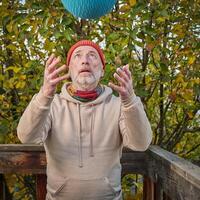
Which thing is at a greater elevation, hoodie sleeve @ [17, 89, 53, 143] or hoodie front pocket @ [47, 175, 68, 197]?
hoodie sleeve @ [17, 89, 53, 143]

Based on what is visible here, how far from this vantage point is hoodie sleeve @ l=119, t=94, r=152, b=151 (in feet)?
4.79

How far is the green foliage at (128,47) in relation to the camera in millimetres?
2107

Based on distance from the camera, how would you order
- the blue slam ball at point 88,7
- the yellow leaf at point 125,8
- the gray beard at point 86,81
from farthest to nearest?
the yellow leaf at point 125,8 → the gray beard at point 86,81 → the blue slam ball at point 88,7

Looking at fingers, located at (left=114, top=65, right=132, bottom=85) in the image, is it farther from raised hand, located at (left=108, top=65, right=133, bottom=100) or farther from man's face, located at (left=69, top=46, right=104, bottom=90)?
man's face, located at (left=69, top=46, right=104, bottom=90)

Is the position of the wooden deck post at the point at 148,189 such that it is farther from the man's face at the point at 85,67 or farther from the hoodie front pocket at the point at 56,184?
the man's face at the point at 85,67

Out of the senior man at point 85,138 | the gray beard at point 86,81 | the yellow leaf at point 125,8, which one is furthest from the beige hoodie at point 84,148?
the yellow leaf at point 125,8

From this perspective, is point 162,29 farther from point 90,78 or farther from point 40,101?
point 40,101

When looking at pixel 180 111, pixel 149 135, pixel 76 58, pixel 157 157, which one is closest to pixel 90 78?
pixel 76 58

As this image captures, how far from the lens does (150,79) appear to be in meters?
2.52

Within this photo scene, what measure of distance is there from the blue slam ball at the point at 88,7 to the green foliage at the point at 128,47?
45 centimetres

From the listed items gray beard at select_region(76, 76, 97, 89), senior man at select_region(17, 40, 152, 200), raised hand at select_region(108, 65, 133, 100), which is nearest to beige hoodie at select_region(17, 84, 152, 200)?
senior man at select_region(17, 40, 152, 200)

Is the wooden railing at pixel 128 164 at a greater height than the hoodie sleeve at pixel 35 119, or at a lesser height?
lesser

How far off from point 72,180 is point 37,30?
3.37 ft

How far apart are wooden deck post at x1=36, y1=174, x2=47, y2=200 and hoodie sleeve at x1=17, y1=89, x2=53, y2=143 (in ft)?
1.93
